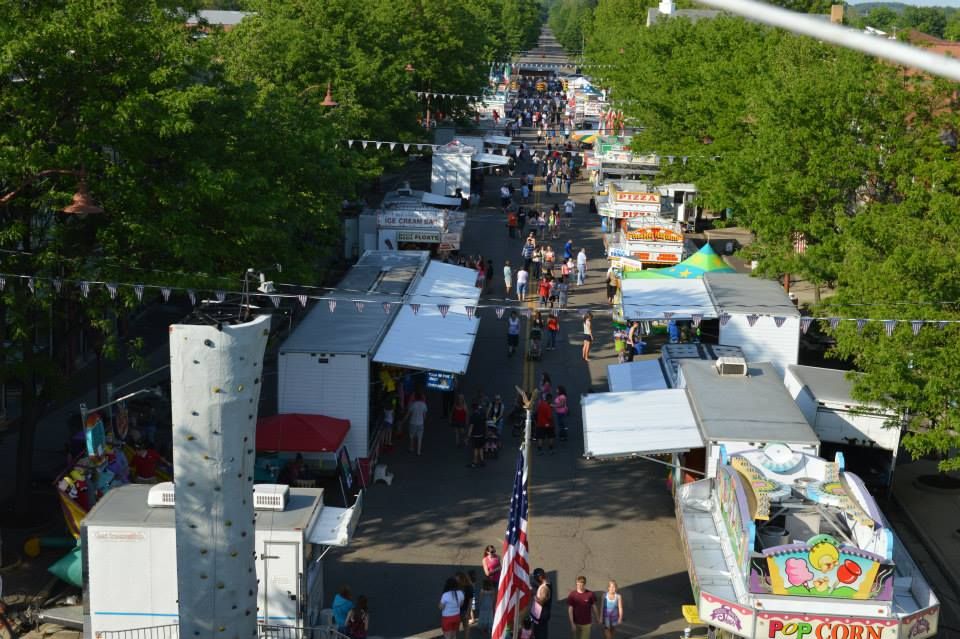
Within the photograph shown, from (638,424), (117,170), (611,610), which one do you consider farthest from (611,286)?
(611,610)

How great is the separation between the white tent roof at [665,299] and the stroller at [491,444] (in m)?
4.90

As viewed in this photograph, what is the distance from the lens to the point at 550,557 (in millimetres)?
19609

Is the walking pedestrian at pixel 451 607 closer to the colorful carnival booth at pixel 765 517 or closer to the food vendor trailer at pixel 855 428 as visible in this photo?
the colorful carnival booth at pixel 765 517

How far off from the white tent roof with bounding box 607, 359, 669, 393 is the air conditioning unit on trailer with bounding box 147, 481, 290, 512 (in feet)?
33.4

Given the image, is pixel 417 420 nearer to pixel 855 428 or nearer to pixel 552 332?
pixel 855 428

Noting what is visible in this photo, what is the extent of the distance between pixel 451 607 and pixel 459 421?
366 inches

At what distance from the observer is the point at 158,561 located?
1516 centimetres

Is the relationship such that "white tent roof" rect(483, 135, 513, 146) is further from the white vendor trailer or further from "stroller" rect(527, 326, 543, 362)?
the white vendor trailer

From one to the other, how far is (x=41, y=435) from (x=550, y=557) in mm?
11824

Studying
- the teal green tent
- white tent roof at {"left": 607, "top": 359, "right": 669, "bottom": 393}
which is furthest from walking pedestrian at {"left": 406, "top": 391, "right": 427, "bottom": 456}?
the teal green tent

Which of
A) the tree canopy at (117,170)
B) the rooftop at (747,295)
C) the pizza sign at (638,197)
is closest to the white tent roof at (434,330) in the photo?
the tree canopy at (117,170)

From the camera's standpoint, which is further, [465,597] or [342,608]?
[465,597]

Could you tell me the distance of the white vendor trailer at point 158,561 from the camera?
15.2 metres

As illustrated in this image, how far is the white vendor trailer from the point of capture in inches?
597
